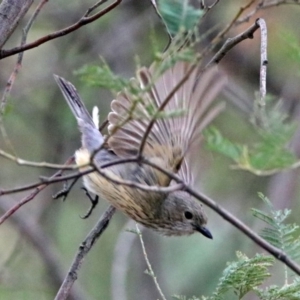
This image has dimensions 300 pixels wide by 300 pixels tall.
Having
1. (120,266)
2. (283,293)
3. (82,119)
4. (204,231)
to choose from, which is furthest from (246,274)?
(120,266)

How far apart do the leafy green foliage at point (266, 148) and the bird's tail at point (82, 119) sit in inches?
91.0

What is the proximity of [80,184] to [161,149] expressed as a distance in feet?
11.5

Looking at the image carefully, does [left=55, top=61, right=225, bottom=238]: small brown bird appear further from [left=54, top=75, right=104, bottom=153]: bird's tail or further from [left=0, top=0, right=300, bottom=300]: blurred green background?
[left=0, top=0, right=300, bottom=300]: blurred green background

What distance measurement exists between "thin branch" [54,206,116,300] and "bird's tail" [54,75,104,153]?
0.54 meters

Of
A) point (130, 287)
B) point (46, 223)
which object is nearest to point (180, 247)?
point (130, 287)

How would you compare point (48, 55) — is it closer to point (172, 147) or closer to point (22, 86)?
point (22, 86)

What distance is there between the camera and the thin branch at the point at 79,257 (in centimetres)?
308

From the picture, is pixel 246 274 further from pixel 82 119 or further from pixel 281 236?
pixel 82 119

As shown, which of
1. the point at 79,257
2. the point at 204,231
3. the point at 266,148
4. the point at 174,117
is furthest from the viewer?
the point at 204,231

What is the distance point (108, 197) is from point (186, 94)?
4.12 ft

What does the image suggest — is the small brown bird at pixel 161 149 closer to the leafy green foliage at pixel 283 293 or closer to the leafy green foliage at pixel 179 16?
the leafy green foliage at pixel 283 293

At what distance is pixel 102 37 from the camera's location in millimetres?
6742

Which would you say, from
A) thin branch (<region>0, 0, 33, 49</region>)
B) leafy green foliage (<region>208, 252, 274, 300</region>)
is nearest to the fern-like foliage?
leafy green foliage (<region>208, 252, 274, 300</region>)

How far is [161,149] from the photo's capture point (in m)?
3.37
